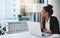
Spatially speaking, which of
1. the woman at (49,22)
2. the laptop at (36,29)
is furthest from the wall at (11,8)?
the woman at (49,22)

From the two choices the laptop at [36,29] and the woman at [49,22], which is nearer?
the woman at [49,22]

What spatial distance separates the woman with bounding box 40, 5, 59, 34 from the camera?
1328 mm

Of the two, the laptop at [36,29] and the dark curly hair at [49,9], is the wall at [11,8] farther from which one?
the dark curly hair at [49,9]

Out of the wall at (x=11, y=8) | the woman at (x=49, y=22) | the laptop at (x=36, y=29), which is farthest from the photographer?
the wall at (x=11, y=8)

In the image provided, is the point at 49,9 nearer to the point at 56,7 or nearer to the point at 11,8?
the point at 56,7

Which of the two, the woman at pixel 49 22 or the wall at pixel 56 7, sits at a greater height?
the wall at pixel 56 7

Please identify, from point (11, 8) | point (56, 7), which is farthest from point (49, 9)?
point (11, 8)

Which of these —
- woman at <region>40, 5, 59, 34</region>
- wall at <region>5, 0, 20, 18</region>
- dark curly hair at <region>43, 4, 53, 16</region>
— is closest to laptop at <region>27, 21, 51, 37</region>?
woman at <region>40, 5, 59, 34</region>

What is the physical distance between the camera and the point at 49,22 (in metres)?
1.39

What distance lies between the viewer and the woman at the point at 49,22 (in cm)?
133

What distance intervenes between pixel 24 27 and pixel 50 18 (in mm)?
1083

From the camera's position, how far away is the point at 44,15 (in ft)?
4.88

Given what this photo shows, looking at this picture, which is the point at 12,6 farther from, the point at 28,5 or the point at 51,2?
the point at 51,2

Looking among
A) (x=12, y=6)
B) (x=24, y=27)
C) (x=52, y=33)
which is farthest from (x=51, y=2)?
(x=12, y=6)
